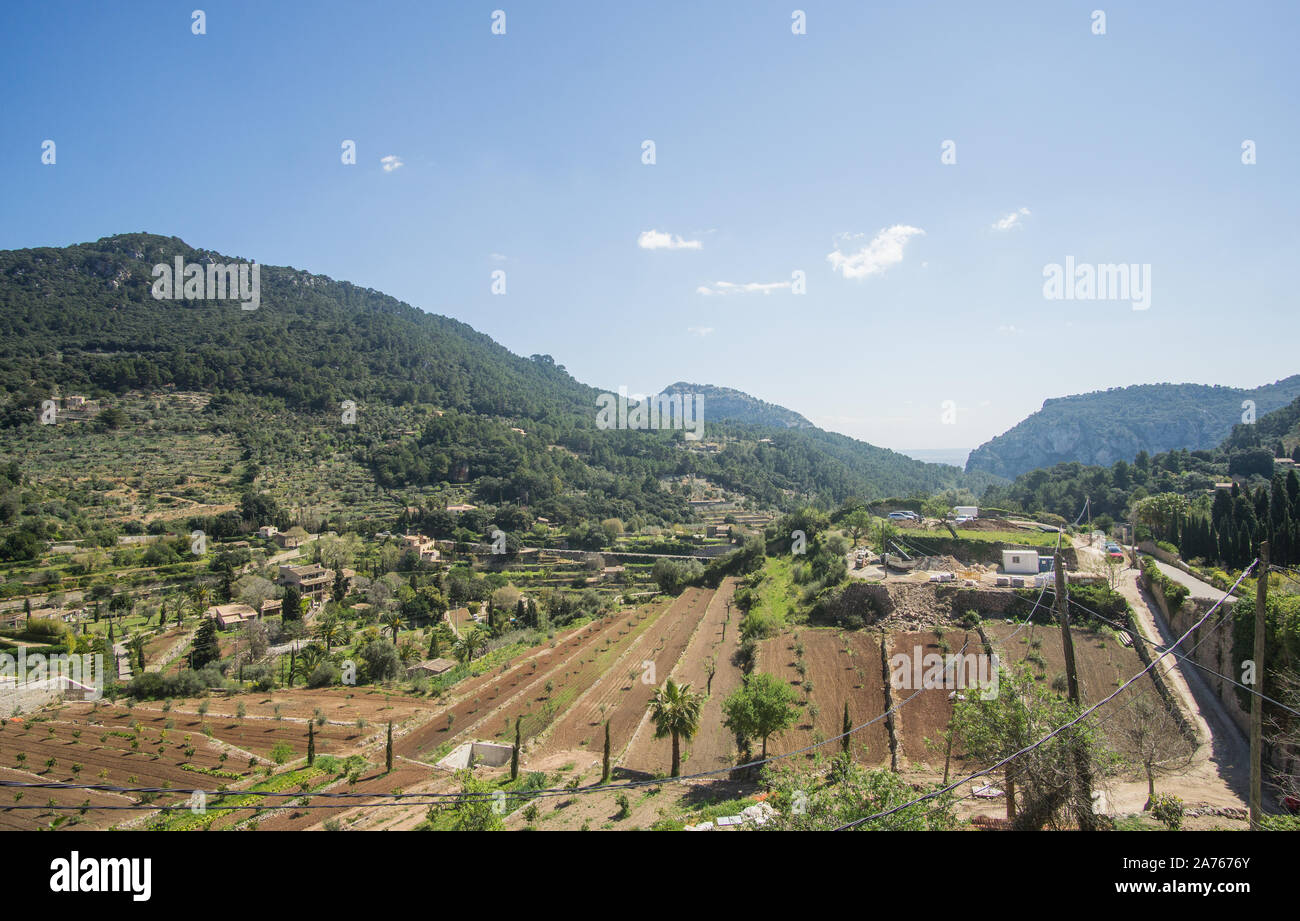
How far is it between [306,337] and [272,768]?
350 feet

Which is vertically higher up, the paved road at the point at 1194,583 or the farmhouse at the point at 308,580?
the paved road at the point at 1194,583

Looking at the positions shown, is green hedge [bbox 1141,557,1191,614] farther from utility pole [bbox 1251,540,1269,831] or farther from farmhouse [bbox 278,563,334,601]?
farmhouse [bbox 278,563,334,601]

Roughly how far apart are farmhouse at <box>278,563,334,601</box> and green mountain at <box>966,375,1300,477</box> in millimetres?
126470

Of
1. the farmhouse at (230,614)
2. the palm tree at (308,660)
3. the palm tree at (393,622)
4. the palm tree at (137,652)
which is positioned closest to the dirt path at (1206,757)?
the palm tree at (308,660)

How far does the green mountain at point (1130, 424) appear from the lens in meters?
128

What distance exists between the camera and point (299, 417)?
279 feet

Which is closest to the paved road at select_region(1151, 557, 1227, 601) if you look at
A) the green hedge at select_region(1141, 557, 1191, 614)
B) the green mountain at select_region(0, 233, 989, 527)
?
the green hedge at select_region(1141, 557, 1191, 614)

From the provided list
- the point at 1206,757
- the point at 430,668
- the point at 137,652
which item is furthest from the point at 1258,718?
the point at 137,652

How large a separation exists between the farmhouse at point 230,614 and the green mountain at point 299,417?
25627mm

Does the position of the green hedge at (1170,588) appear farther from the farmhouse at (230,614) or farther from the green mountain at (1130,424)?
the green mountain at (1130,424)

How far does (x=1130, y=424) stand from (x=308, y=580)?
523 feet

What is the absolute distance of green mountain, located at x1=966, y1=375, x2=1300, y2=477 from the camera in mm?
128250

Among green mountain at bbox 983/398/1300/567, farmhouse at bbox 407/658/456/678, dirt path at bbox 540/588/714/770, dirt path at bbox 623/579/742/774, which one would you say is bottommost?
farmhouse at bbox 407/658/456/678
